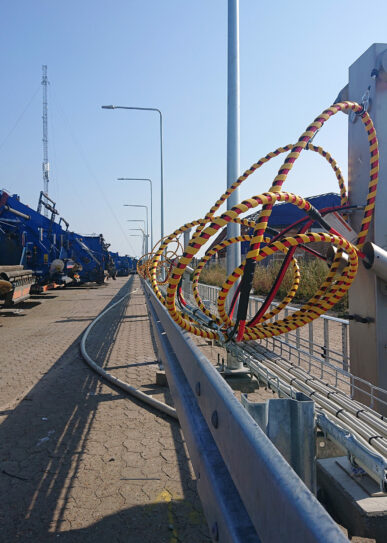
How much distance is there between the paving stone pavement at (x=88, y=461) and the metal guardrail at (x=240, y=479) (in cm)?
121

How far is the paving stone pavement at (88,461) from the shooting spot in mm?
2691

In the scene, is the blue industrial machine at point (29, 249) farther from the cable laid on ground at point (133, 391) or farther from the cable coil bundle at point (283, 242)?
the cable coil bundle at point (283, 242)

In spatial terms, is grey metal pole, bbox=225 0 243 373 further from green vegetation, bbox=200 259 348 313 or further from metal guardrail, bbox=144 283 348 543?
green vegetation, bbox=200 259 348 313

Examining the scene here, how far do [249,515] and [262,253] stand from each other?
1.58m

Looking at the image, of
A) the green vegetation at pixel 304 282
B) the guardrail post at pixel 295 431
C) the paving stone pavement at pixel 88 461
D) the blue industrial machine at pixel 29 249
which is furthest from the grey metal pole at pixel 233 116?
the blue industrial machine at pixel 29 249

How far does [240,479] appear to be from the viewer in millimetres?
1181

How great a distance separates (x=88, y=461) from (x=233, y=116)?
14.3ft

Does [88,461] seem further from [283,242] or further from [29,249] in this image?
[29,249]

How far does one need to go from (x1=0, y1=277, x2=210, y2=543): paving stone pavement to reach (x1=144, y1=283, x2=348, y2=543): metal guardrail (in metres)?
1.21

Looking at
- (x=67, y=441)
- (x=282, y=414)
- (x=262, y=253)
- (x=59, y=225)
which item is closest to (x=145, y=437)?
(x=67, y=441)

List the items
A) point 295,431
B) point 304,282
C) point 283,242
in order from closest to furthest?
point 295,431
point 283,242
point 304,282

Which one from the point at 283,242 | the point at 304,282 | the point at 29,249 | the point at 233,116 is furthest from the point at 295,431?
the point at 29,249

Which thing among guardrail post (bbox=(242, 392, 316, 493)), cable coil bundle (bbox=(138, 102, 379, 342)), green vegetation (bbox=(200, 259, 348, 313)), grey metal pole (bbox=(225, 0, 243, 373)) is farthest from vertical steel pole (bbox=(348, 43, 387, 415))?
green vegetation (bbox=(200, 259, 348, 313))

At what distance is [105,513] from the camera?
111 inches
